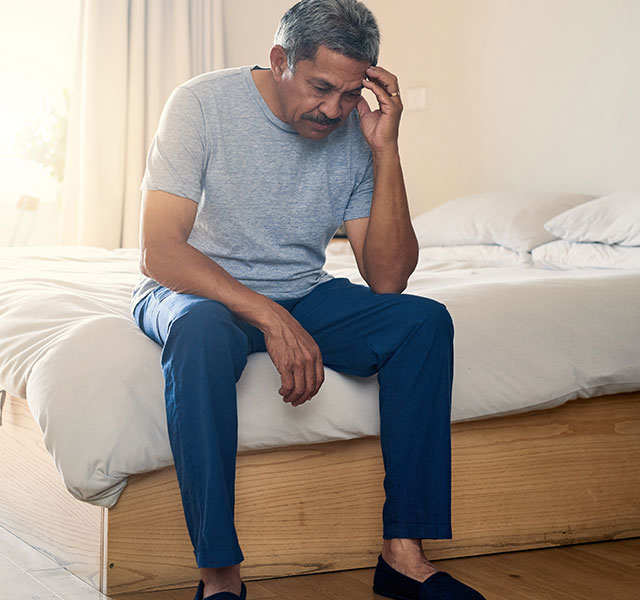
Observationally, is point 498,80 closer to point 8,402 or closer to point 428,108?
point 428,108

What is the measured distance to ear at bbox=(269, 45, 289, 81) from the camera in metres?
1.48

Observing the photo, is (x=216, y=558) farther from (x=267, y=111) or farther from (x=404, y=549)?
(x=267, y=111)

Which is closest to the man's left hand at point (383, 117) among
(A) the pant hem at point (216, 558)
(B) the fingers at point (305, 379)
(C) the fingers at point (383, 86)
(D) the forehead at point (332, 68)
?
(C) the fingers at point (383, 86)

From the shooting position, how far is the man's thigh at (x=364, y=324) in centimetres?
137

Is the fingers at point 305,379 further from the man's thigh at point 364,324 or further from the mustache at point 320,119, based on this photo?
the mustache at point 320,119

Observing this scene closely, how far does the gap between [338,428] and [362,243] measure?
0.38 meters

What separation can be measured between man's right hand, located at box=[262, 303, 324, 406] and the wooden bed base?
19 cm

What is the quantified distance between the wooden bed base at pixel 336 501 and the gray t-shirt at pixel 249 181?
327 millimetres

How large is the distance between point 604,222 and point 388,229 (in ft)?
3.71

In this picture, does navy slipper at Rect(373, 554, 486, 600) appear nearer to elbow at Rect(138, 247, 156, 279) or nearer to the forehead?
elbow at Rect(138, 247, 156, 279)

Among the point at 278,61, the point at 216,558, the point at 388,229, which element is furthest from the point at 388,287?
the point at 216,558

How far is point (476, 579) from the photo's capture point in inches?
57.0

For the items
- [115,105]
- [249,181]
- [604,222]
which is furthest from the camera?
[115,105]

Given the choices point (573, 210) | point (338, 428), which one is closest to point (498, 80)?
point (573, 210)
